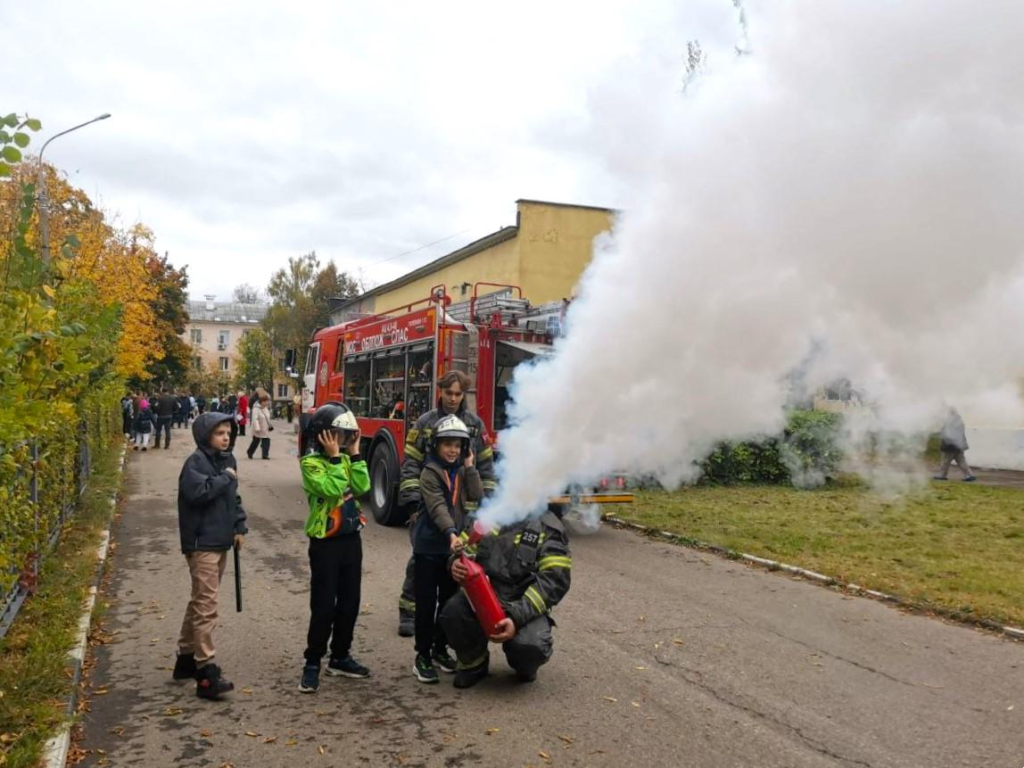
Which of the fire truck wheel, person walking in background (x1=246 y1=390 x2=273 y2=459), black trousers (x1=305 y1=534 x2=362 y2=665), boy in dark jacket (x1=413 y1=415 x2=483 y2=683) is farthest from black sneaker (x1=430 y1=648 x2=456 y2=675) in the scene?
person walking in background (x1=246 y1=390 x2=273 y2=459)

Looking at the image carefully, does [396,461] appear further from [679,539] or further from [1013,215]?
[1013,215]

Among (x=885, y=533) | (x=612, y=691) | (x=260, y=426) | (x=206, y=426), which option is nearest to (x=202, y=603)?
(x=206, y=426)

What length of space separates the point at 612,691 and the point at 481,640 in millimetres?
873

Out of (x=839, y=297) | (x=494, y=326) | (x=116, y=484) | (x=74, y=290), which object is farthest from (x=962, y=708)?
(x=116, y=484)

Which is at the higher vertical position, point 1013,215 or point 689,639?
point 1013,215

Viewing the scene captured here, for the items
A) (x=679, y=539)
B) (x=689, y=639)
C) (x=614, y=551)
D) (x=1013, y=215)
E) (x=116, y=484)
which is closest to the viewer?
(x=1013, y=215)

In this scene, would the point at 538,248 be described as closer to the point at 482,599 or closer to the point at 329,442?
the point at 329,442

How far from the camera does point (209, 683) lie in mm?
4805

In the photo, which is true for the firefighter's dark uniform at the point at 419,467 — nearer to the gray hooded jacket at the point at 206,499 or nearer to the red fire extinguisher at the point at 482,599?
the red fire extinguisher at the point at 482,599

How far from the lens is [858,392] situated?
6.92 meters

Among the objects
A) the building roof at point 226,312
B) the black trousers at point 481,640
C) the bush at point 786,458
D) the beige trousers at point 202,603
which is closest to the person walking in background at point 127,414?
the bush at point 786,458

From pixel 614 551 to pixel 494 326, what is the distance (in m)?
3.06

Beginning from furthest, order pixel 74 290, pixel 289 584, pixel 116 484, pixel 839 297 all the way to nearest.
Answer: pixel 116 484, pixel 289 584, pixel 74 290, pixel 839 297

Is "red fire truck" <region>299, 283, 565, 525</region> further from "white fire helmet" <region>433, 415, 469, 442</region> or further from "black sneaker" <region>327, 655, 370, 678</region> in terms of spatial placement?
"black sneaker" <region>327, 655, 370, 678</region>
